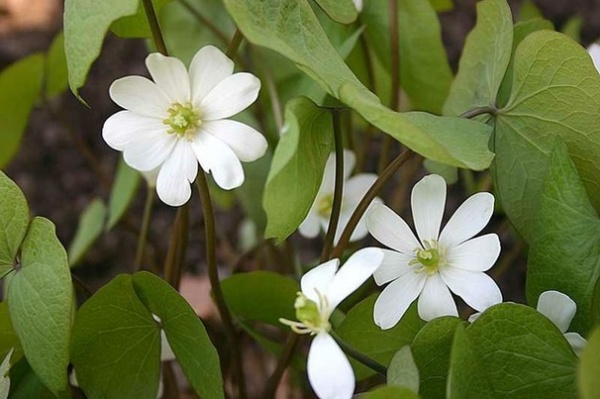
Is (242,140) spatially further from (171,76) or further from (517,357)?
(517,357)

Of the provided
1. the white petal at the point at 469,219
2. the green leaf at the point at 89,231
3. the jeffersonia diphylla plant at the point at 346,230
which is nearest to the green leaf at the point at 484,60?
the jeffersonia diphylla plant at the point at 346,230

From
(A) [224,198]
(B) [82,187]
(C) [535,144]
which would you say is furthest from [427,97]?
(B) [82,187]

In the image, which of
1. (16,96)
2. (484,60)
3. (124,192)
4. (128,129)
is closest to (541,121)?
(484,60)

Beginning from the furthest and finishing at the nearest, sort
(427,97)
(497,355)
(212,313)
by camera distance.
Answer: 1. (212,313)
2. (427,97)
3. (497,355)

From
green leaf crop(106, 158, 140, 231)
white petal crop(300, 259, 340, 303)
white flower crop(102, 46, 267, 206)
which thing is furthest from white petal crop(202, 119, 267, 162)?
green leaf crop(106, 158, 140, 231)

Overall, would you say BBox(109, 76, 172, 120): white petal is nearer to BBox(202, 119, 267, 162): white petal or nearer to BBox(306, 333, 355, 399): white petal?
BBox(202, 119, 267, 162): white petal

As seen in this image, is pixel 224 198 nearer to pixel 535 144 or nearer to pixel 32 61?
pixel 32 61
